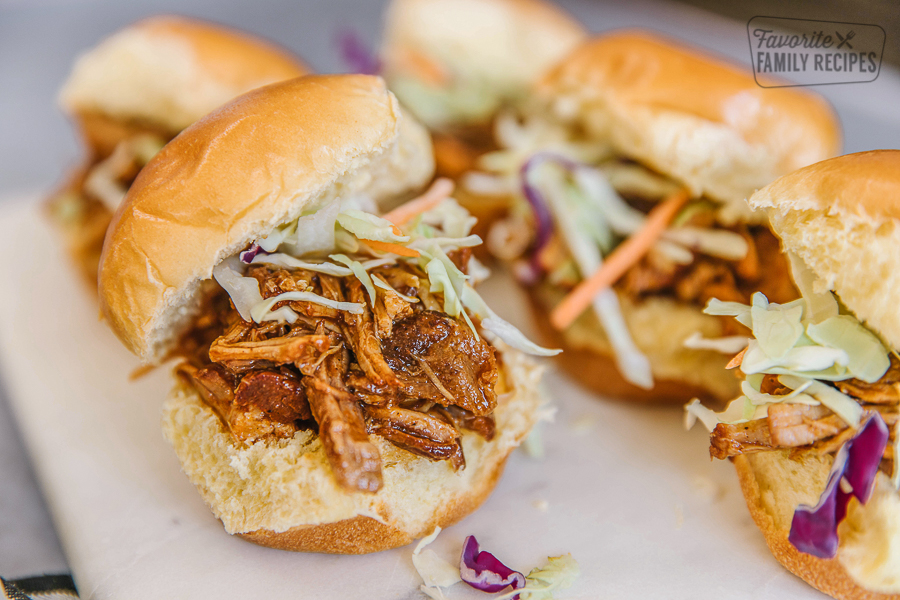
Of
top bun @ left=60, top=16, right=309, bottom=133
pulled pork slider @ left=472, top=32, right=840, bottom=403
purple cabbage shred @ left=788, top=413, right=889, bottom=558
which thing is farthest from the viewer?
top bun @ left=60, top=16, right=309, bottom=133

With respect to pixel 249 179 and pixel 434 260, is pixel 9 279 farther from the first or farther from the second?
pixel 434 260

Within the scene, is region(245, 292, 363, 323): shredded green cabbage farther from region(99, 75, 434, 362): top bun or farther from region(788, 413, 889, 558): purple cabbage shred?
region(788, 413, 889, 558): purple cabbage shred

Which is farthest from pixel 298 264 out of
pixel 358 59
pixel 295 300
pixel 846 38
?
pixel 358 59

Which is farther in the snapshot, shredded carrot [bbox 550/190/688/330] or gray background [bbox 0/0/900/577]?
shredded carrot [bbox 550/190/688/330]

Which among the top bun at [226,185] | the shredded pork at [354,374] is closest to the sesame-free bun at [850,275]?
the shredded pork at [354,374]

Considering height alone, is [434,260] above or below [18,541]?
above

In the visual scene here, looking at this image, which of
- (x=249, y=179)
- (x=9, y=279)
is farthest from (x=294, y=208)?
(x=9, y=279)

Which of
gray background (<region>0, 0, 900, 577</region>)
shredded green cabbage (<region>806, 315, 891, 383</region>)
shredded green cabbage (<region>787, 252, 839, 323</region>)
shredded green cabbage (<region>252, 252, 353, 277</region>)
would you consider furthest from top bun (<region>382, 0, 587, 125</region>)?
shredded green cabbage (<region>806, 315, 891, 383</region>)

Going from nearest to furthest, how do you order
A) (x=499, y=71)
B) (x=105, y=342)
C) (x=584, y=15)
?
(x=105, y=342) → (x=499, y=71) → (x=584, y=15)
